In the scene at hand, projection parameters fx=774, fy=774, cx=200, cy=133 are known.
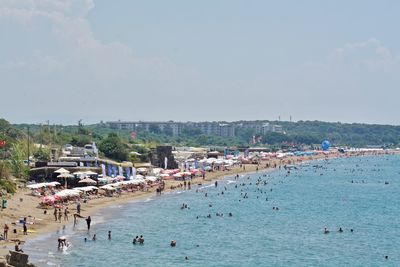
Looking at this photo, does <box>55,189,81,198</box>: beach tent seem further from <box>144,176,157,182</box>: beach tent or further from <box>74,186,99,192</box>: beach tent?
<box>144,176,157,182</box>: beach tent

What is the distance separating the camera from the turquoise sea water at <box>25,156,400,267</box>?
45281 millimetres

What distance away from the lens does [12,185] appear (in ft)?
220

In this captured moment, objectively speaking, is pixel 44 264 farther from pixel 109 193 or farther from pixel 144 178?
pixel 144 178

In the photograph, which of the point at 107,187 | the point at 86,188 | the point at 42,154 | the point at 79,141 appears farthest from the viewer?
the point at 79,141

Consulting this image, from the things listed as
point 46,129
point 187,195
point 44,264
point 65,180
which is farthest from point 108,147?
point 44,264

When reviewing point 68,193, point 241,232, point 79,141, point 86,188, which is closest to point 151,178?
point 86,188

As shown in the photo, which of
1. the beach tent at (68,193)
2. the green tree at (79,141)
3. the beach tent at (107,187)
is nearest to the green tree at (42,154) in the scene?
the beach tent at (107,187)

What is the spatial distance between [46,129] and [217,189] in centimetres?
5155

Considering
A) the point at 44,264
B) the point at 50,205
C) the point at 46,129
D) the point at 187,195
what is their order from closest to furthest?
the point at 44,264
the point at 50,205
the point at 187,195
the point at 46,129

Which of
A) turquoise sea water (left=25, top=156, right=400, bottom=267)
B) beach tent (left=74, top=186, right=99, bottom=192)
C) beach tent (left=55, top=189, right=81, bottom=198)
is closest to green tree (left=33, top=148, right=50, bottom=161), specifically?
turquoise sea water (left=25, top=156, right=400, bottom=267)

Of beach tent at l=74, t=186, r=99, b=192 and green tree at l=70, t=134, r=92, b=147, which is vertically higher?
green tree at l=70, t=134, r=92, b=147

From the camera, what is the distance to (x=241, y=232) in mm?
57625

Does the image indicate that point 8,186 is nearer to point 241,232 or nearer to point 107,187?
point 107,187

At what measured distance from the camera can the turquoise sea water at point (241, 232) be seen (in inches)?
1783
